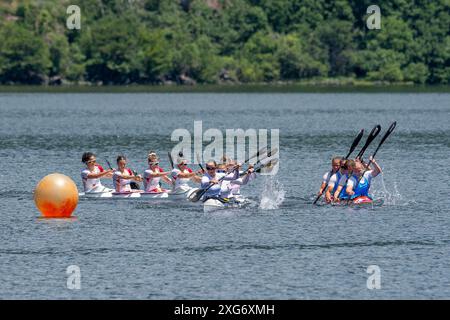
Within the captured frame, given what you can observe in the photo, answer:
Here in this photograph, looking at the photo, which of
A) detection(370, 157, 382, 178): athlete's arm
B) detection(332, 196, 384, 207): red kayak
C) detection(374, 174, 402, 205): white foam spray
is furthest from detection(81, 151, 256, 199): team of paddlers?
detection(374, 174, 402, 205): white foam spray

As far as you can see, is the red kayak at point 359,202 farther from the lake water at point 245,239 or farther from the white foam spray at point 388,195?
the white foam spray at point 388,195

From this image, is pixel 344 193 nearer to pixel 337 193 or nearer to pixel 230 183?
pixel 337 193

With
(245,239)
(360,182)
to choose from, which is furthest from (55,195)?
(360,182)

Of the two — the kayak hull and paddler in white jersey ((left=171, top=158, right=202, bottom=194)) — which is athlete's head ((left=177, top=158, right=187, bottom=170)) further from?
the kayak hull

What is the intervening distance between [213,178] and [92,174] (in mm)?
5035

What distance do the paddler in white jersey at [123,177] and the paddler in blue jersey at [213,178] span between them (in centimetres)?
331

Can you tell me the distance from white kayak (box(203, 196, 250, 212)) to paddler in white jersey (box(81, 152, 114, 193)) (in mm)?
3908

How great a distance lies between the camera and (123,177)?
5241 cm

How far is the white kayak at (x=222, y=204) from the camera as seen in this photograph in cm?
4994

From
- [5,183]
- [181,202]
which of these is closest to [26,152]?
[5,183]

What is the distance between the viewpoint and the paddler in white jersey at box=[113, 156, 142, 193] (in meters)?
52.0

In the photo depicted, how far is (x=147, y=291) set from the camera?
3559 centimetres

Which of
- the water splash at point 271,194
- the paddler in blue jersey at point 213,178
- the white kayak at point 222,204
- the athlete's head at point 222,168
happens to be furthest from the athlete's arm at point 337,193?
the athlete's head at point 222,168

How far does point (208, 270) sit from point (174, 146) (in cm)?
5001
